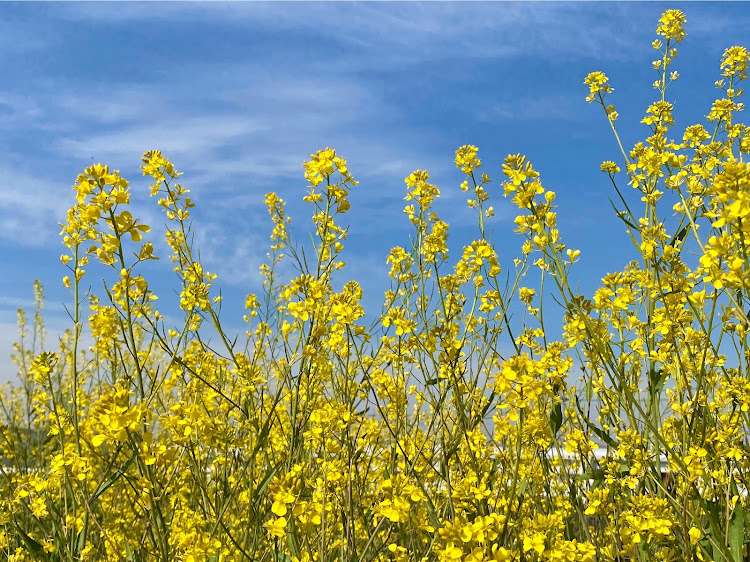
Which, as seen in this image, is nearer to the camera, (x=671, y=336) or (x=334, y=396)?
(x=671, y=336)

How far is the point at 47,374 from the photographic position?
9.07 feet

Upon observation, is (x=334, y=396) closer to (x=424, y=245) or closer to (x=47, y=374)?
(x=424, y=245)

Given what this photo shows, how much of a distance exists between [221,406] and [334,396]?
1.70 feet

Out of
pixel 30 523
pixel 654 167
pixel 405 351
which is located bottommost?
pixel 30 523

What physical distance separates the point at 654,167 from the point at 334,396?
1.68 m

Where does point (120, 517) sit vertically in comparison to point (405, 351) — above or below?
below

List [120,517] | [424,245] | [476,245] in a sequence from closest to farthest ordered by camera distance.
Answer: [476,245] → [424,245] → [120,517]

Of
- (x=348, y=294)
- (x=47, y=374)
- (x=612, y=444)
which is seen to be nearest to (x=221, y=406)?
(x=47, y=374)

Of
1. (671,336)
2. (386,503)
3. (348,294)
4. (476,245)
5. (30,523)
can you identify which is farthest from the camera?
(30,523)

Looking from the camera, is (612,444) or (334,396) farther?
(334,396)

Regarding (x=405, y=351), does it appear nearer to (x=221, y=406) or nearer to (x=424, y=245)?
(x=424, y=245)

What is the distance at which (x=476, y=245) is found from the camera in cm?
263

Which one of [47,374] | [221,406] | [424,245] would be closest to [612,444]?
[424,245]

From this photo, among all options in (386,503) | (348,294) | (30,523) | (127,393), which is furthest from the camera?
(30,523)
